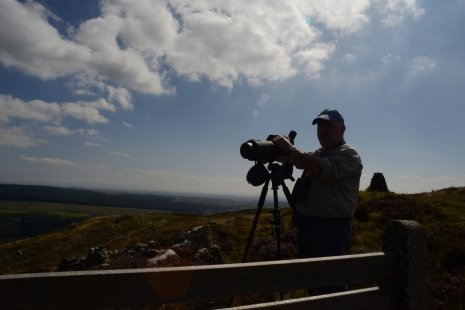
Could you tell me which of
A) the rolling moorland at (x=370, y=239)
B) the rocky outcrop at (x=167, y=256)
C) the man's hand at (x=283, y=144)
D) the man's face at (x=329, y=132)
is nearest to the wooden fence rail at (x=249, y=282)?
the man's hand at (x=283, y=144)

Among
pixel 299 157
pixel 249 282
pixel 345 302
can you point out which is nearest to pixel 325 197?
pixel 299 157

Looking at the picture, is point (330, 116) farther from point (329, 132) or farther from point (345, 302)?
point (345, 302)

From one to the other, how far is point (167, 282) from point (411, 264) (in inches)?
97.4

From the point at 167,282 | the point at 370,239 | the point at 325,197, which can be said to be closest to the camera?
the point at 167,282

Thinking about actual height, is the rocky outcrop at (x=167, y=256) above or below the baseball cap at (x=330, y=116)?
below

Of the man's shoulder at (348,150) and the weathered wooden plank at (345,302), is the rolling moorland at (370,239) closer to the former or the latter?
the man's shoulder at (348,150)

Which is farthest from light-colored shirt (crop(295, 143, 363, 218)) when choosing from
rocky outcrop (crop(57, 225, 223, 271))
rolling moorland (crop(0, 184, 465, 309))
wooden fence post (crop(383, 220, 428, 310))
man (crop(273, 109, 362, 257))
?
rocky outcrop (crop(57, 225, 223, 271))

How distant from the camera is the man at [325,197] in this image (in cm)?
524

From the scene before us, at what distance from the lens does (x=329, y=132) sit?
5.84m

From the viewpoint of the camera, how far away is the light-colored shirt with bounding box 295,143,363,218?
5.24 meters

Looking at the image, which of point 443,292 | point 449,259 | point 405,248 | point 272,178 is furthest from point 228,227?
point 405,248

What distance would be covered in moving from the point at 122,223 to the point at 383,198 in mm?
23524

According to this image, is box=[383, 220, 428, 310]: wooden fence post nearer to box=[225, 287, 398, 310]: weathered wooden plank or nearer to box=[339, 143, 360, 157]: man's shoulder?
box=[225, 287, 398, 310]: weathered wooden plank

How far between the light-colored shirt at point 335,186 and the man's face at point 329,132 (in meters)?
0.28
